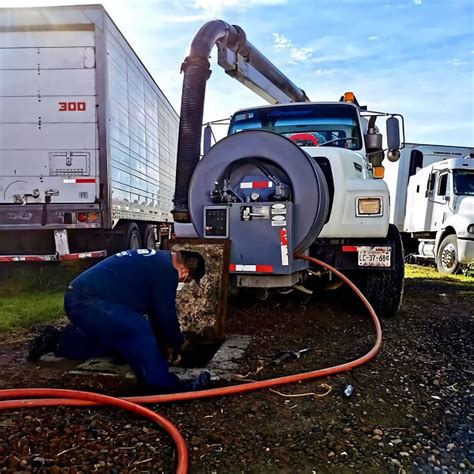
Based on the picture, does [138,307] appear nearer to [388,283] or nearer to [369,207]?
[369,207]

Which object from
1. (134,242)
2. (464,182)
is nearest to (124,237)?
(134,242)

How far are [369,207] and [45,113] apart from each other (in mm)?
4610

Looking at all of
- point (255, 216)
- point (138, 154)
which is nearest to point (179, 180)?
point (255, 216)

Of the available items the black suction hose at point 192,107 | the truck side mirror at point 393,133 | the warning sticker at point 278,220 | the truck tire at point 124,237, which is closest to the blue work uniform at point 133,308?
the warning sticker at point 278,220

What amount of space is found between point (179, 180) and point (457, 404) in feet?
12.4

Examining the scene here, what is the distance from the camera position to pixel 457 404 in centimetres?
304

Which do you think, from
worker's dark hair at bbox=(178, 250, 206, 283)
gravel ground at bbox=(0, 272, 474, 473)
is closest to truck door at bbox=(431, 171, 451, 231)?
gravel ground at bbox=(0, 272, 474, 473)

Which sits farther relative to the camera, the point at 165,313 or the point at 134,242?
the point at 134,242

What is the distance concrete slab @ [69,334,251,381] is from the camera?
3.37 metres

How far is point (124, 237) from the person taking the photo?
25.9 feet

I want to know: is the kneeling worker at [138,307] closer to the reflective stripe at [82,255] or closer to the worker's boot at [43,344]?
the worker's boot at [43,344]

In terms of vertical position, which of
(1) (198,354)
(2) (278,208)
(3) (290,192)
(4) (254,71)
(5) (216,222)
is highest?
(4) (254,71)

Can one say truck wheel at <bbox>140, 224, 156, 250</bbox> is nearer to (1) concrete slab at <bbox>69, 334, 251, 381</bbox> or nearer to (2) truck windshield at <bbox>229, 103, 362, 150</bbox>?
(2) truck windshield at <bbox>229, 103, 362, 150</bbox>

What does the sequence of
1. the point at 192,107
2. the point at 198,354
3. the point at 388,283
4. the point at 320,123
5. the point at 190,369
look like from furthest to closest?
the point at 320,123
the point at 192,107
the point at 388,283
the point at 198,354
the point at 190,369
